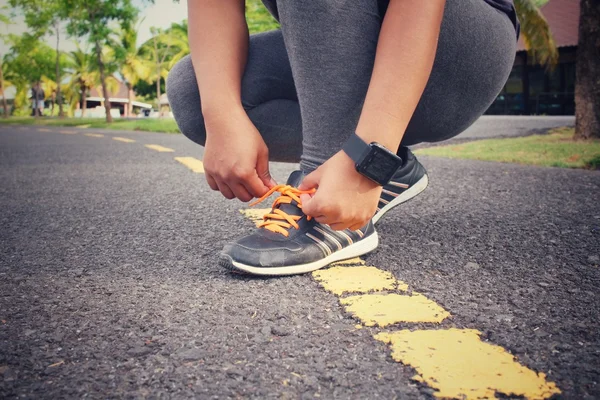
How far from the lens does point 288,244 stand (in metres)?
1.39

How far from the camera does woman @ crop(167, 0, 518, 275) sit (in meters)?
1.14

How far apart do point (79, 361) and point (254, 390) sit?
355 millimetres

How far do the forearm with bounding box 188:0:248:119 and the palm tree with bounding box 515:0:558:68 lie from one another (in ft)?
31.5

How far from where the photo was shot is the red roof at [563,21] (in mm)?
16717

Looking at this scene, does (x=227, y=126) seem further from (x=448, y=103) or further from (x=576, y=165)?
(x=576, y=165)

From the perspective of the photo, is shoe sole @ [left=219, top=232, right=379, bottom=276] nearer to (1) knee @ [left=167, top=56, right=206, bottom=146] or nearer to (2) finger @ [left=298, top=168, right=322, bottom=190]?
(2) finger @ [left=298, top=168, right=322, bottom=190]

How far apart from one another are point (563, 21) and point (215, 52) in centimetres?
2002

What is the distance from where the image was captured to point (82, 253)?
170 cm

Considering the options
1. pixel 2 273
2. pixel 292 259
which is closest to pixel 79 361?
pixel 292 259

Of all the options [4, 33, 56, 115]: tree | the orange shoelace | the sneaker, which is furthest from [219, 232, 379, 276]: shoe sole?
[4, 33, 56, 115]: tree

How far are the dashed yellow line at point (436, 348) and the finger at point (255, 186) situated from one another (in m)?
0.30

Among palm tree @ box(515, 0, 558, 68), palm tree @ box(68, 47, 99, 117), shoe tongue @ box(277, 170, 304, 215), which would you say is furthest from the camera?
palm tree @ box(68, 47, 99, 117)

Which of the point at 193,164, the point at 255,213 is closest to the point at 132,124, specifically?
the point at 193,164

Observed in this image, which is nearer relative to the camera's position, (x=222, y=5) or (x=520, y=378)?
(x=520, y=378)
